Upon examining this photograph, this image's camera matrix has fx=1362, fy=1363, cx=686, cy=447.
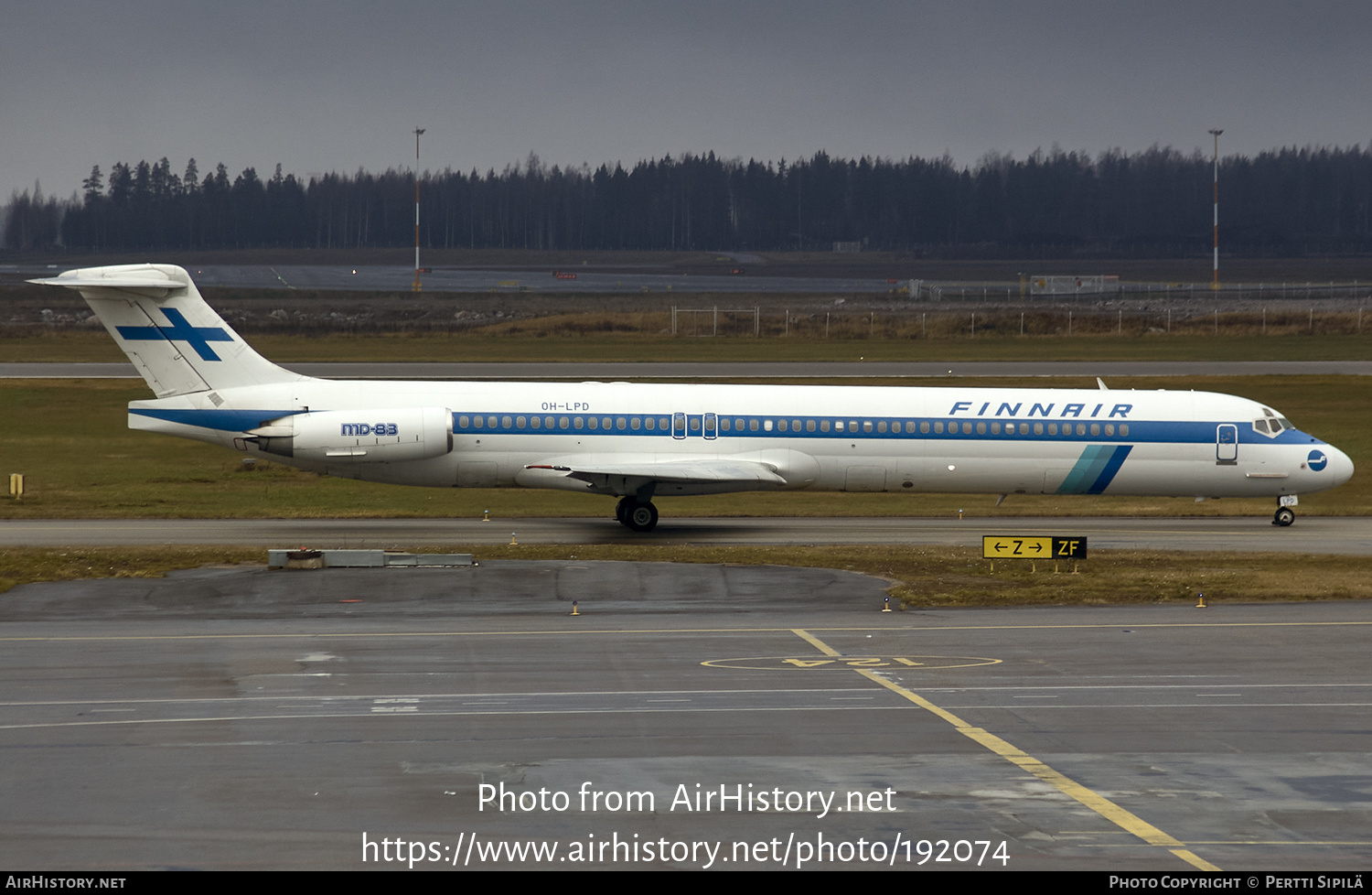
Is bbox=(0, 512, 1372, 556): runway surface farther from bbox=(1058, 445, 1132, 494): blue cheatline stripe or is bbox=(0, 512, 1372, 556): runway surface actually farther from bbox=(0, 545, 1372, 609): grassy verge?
bbox=(0, 545, 1372, 609): grassy verge

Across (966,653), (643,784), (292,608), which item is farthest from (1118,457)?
(643,784)

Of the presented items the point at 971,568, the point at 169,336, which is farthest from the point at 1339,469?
the point at 169,336

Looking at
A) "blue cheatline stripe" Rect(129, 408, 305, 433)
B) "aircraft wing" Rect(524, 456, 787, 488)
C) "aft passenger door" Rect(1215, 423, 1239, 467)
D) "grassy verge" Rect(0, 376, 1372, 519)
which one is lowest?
"grassy verge" Rect(0, 376, 1372, 519)

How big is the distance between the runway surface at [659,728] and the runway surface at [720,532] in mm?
7099

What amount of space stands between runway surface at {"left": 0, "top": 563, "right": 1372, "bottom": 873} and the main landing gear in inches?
340

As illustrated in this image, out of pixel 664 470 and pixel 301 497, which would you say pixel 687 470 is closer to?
pixel 664 470

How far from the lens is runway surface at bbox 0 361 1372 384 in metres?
62.1

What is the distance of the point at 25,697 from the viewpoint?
17047 millimetres

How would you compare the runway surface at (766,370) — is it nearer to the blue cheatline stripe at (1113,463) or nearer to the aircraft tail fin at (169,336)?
the blue cheatline stripe at (1113,463)

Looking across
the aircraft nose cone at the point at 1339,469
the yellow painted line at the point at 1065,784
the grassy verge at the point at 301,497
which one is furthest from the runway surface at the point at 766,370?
the yellow painted line at the point at 1065,784

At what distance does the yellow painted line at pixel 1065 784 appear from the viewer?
11859 mm

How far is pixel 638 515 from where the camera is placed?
33969 mm

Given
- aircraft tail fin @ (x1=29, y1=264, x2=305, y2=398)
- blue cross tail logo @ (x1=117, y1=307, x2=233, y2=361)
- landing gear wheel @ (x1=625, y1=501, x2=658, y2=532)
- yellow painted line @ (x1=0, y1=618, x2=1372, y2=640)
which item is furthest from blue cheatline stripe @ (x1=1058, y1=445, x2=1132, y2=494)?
blue cross tail logo @ (x1=117, y1=307, x2=233, y2=361)

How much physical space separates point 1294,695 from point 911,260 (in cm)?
16691
